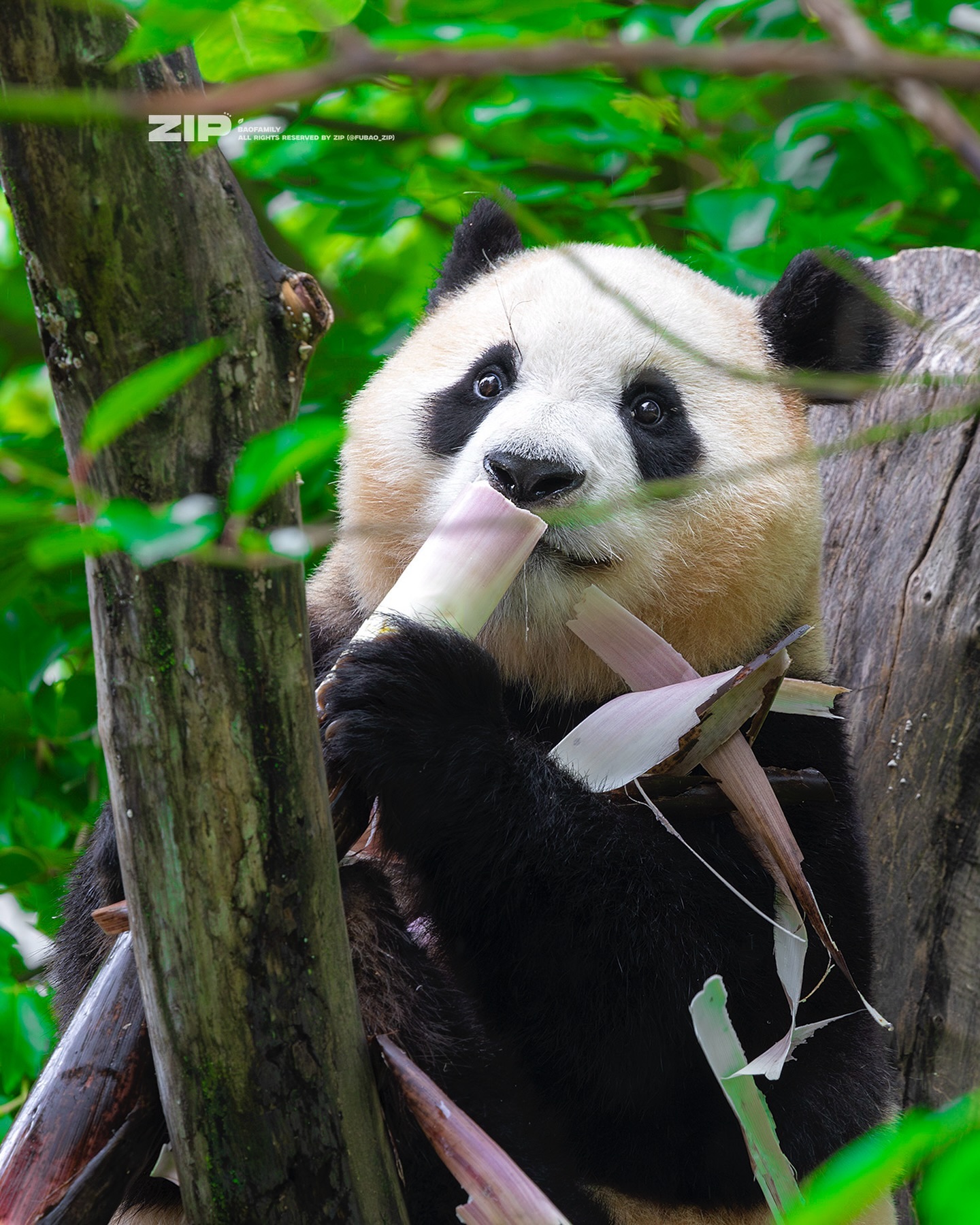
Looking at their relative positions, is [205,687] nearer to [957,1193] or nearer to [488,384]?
[957,1193]

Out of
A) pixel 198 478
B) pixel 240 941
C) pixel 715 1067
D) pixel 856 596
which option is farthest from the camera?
pixel 856 596

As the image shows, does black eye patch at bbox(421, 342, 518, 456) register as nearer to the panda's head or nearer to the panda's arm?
the panda's head

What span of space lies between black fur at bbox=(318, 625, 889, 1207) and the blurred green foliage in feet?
3.11

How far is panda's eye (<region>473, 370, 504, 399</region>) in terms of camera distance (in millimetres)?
2766

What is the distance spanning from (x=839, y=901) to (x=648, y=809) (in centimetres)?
53

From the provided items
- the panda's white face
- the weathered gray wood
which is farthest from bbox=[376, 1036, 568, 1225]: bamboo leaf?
the weathered gray wood

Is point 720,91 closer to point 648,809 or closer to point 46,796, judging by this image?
point 648,809

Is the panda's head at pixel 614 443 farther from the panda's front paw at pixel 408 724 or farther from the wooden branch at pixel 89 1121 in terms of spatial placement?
the wooden branch at pixel 89 1121

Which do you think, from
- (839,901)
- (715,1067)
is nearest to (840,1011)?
(839,901)

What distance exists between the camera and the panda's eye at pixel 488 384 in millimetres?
2766

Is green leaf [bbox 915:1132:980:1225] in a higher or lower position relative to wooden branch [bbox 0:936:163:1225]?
higher

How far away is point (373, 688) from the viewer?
2119mm

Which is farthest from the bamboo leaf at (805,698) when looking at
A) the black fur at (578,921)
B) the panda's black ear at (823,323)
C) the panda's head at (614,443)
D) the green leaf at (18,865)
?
the green leaf at (18,865)

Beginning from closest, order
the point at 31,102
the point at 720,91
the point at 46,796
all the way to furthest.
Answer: the point at 31,102 → the point at 720,91 → the point at 46,796
